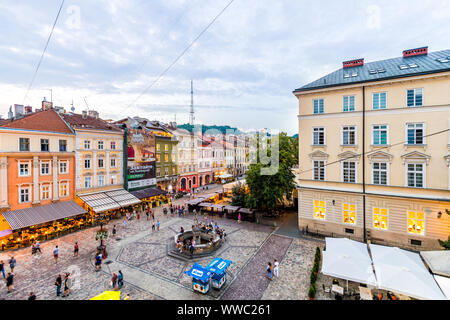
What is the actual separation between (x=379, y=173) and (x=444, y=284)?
10.9 meters

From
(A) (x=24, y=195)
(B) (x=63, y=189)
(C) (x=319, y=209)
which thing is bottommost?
(C) (x=319, y=209)

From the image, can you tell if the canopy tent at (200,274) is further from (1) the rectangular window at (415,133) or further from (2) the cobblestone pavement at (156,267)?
(1) the rectangular window at (415,133)

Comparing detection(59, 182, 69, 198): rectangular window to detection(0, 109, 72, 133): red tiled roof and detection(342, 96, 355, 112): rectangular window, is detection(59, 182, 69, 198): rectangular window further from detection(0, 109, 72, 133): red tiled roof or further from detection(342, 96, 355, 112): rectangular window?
detection(342, 96, 355, 112): rectangular window

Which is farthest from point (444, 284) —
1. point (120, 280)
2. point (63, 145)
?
point (63, 145)

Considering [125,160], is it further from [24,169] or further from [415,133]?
[415,133]

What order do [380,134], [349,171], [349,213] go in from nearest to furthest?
1. [380,134]
2. [349,171]
3. [349,213]

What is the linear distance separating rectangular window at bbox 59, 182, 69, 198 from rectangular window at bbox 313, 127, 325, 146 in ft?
98.3

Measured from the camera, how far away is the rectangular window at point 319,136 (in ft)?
75.3

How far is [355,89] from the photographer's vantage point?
21312 mm

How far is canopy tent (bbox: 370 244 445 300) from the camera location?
36.3ft

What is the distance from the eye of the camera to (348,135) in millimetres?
21766
